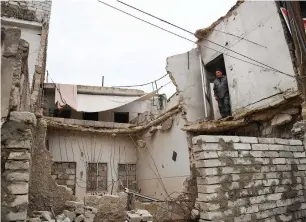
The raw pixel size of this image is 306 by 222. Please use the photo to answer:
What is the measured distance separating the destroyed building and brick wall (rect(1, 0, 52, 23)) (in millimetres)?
46

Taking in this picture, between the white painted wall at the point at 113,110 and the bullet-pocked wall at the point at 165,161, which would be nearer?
the bullet-pocked wall at the point at 165,161

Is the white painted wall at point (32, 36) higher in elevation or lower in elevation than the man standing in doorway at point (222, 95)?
higher

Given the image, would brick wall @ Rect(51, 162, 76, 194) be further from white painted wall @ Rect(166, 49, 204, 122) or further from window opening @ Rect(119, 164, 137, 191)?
white painted wall @ Rect(166, 49, 204, 122)

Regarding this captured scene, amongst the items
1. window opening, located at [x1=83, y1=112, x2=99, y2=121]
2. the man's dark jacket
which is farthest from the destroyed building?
the man's dark jacket

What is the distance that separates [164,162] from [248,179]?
5.65m

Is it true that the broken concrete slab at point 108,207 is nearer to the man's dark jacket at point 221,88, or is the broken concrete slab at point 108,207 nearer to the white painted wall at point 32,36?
the man's dark jacket at point 221,88

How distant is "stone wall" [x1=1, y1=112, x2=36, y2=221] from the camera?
2426 mm

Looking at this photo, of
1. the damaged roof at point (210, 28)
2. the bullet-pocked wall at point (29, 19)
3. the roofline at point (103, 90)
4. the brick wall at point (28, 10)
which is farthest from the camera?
the roofline at point (103, 90)

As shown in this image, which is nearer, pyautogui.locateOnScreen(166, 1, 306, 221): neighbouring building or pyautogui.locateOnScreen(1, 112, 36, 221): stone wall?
pyautogui.locateOnScreen(1, 112, 36, 221): stone wall

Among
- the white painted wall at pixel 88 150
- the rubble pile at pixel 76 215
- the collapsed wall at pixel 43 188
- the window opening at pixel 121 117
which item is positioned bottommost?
the rubble pile at pixel 76 215

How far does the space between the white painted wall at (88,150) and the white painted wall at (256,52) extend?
19.8 ft

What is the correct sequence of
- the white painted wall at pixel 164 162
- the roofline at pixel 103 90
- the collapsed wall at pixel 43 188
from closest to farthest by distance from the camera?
1. the collapsed wall at pixel 43 188
2. the white painted wall at pixel 164 162
3. the roofline at pixel 103 90

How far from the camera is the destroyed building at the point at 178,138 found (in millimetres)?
3111

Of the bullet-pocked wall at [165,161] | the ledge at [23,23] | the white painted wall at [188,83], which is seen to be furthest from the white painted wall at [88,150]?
the white painted wall at [188,83]
